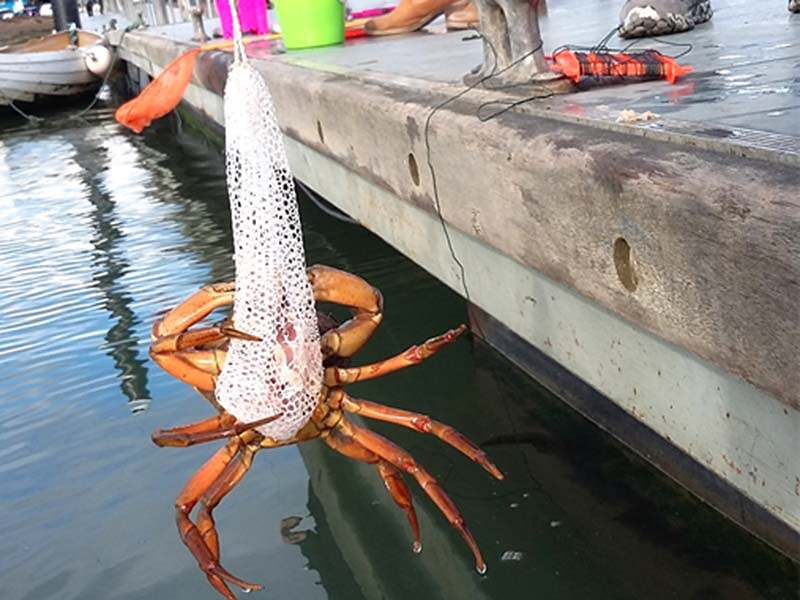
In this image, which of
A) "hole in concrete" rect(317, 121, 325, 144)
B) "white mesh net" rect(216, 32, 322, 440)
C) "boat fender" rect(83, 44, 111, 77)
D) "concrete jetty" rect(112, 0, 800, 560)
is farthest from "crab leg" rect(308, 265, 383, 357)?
"boat fender" rect(83, 44, 111, 77)

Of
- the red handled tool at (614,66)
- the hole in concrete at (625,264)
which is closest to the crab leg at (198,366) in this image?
the hole in concrete at (625,264)

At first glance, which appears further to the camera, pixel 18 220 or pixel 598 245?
pixel 18 220

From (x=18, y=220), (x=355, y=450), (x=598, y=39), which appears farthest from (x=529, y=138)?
(x=18, y=220)

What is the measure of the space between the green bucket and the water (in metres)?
2.67

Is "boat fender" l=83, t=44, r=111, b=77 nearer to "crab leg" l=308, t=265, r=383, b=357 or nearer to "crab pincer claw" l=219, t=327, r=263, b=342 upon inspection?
"crab leg" l=308, t=265, r=383, b=357

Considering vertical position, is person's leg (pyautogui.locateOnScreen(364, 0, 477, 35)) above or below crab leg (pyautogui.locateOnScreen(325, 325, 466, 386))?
above

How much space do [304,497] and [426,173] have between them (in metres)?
1.20

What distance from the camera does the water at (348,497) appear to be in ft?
10.5

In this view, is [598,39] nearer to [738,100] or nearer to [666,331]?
[738,100]

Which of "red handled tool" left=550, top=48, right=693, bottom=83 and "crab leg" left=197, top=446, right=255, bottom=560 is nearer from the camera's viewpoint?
"crab leg" left=197, top=446, right=255, bottom=560

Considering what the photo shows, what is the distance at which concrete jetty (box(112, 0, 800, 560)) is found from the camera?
7.09ft

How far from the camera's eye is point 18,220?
902cm

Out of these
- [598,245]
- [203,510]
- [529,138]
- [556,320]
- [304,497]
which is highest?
[529,138]

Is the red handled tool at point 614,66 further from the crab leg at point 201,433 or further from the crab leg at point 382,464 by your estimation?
the crab leg at point 201,433
